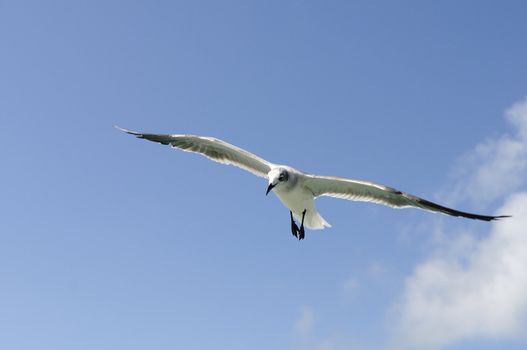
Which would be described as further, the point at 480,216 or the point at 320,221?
the point at 320,221

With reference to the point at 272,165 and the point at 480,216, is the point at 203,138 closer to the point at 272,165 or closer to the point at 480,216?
the point at 272,165

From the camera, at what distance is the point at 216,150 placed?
1869 centimetres

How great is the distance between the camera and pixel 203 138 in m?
18.1

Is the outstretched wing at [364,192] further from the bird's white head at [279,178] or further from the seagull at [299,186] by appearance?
the bird's white head at [279,178]

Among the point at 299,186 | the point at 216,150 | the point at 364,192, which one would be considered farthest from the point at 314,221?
the point at 216,150

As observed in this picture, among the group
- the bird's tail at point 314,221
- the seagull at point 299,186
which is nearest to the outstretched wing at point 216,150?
the seagull at point 299,186

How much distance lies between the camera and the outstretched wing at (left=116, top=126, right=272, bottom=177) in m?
18.2

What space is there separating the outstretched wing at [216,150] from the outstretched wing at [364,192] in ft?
5.26

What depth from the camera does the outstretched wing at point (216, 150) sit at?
18.2 meters

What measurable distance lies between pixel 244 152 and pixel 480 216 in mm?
6720

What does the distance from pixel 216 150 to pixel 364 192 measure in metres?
4.51

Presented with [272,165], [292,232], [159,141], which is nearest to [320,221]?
[292,232]

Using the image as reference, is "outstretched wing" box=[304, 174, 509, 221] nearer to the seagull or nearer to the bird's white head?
the seagull

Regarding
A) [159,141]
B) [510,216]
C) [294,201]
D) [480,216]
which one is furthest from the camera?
[159,141]
